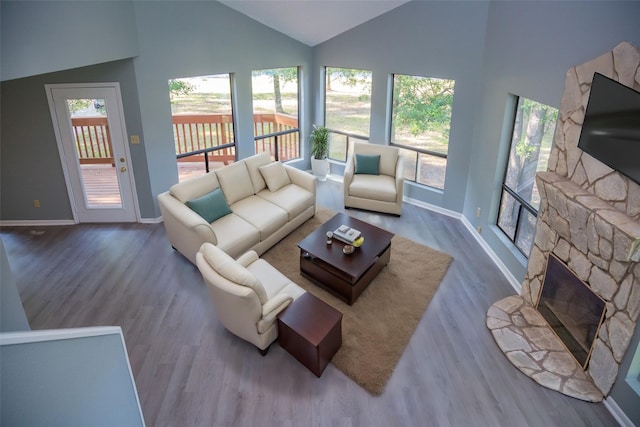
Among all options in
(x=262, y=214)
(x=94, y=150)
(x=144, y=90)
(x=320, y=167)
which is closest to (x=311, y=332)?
(x=262, y=214)

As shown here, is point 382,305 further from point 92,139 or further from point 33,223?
point 33,223

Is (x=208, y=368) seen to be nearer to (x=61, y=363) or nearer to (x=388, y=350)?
(x=388, y=350)

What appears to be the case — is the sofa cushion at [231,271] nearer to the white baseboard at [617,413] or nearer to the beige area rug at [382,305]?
the beige area rug at [382,305]

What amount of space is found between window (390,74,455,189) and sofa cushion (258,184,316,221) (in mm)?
1966

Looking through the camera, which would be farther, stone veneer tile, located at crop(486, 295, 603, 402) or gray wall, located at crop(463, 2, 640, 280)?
stone veneer tile, located at crop(486, 295, 603, 402)

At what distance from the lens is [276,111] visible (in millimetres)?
7090

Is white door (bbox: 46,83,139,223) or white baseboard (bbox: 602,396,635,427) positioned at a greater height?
white door (bbox: 46,83,139,223)

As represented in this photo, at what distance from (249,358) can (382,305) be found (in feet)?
5.01

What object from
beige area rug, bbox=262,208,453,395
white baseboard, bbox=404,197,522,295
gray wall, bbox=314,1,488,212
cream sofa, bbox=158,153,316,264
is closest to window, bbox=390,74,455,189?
gray wall, bbox=314,1,488,212

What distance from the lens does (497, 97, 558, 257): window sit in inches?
166

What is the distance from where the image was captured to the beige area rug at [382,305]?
352cm

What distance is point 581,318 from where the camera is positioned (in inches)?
138

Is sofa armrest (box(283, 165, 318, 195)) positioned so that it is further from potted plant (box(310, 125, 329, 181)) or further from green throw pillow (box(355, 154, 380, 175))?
potted plant (box(310, 125, 329, 181))

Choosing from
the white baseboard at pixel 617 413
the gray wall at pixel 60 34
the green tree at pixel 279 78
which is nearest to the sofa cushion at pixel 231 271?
the gray wall at pixel 60 34
